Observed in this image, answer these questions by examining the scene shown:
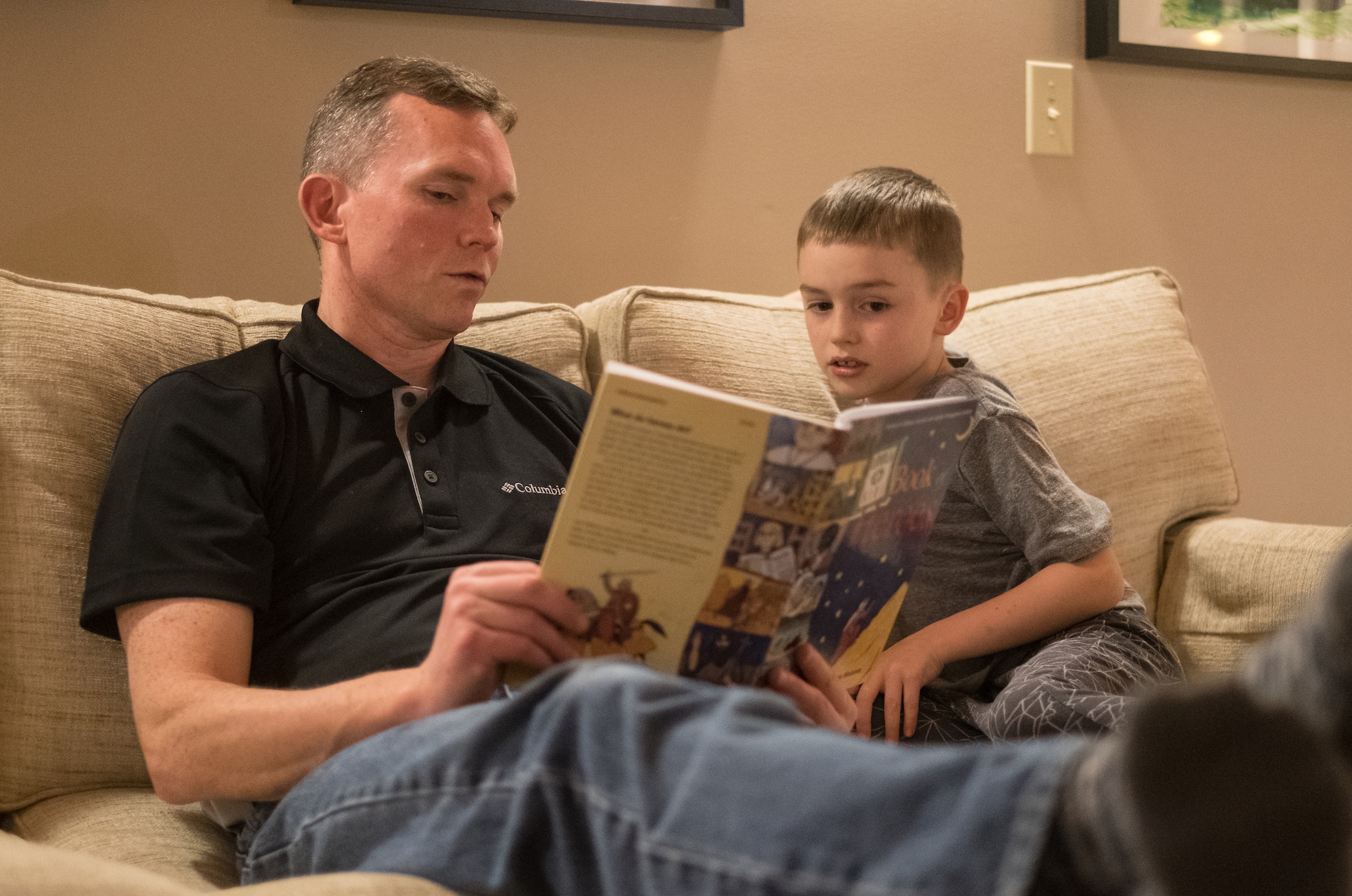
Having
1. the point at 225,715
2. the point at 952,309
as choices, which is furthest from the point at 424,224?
the point at 952,309

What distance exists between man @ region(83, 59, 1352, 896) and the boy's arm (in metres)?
0.23

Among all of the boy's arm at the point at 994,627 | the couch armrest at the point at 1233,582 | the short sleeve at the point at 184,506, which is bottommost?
the couch armrest at the point at 1233,582

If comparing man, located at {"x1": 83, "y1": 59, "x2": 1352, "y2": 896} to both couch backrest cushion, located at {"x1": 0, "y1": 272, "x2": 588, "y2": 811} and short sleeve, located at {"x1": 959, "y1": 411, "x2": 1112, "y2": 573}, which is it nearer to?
couch backrest cushion, located at {"x1": 0, "y1": 272, "x2": 588, "y2": 811}

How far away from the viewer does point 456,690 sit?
2.82 ft

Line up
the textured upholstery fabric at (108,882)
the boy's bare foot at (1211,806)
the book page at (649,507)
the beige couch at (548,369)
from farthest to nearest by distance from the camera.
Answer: the beige couch at (548,369), the book page at (649,507), the textured upholstery fabric at (108,882), the boy's bare foot at (1211,806)

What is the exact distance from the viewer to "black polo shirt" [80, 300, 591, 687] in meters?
1.01

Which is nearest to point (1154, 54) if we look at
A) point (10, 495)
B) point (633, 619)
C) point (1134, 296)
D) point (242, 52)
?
point (1134, 296)

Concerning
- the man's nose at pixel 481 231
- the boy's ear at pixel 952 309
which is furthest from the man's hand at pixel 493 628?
the boy's ear at pixel 952 309

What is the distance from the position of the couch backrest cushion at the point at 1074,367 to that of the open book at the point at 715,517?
2.09 feet

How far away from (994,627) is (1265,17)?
158cm

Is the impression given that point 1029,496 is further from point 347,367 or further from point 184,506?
point 184,506

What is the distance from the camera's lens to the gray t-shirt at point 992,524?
1274mm

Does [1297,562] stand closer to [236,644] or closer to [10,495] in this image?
[236,644]

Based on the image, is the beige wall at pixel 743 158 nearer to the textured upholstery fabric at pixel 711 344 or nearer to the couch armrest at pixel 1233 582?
the textured upholstery fabric at pixel 711 344
